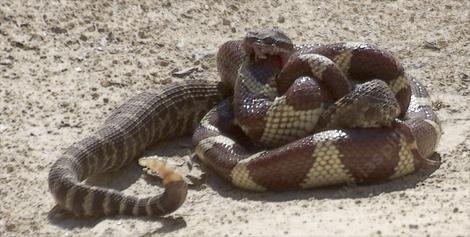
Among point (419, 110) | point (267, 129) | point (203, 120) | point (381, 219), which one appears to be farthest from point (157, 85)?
point (381, 219)

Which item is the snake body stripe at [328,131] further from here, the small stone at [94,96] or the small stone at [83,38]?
the small stone at [83,38]

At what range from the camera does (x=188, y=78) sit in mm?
11008

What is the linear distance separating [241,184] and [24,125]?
259 cm

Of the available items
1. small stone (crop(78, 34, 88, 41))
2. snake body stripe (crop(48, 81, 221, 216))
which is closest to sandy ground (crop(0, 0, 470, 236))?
small stone (crop(78, 34, 88, 41))

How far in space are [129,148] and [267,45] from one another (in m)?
1.59

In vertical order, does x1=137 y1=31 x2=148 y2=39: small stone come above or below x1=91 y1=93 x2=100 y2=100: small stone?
above

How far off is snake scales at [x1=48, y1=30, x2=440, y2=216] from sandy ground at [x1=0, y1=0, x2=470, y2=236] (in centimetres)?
16

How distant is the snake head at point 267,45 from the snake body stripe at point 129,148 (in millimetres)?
943

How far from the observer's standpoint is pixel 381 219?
290 inches

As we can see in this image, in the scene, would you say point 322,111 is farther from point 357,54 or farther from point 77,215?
point 77,215

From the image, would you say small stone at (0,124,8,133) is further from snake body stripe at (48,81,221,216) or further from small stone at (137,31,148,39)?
small stone at (137,31,148,39)

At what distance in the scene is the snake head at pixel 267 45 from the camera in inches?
374

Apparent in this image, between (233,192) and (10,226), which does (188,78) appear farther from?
(10,226)

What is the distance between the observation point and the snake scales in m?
8.32
